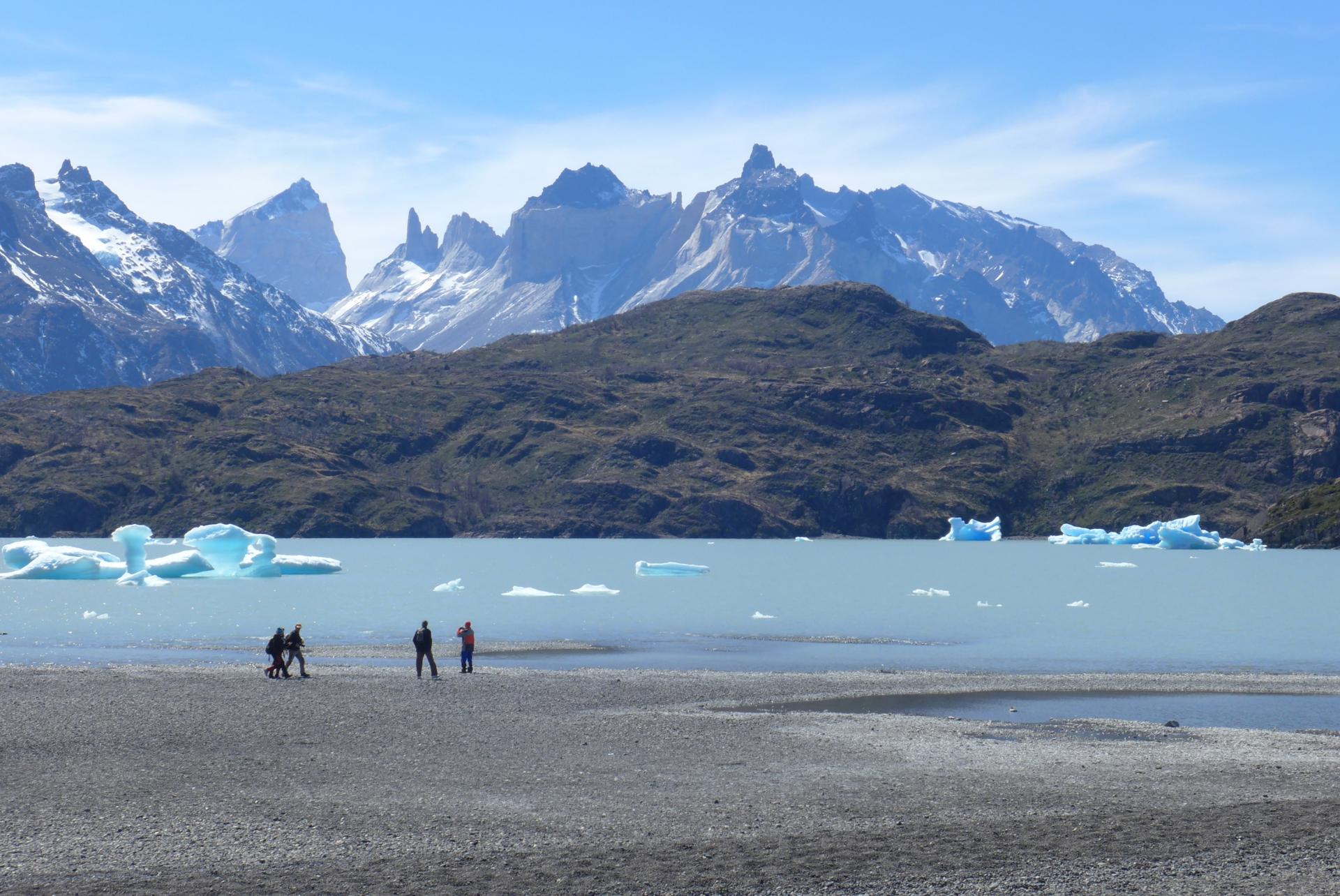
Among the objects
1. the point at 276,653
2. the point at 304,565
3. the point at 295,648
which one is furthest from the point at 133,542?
the point at 295,648

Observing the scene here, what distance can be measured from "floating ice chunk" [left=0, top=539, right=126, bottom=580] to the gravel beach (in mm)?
79906

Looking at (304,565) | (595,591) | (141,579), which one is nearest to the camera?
(141,579)

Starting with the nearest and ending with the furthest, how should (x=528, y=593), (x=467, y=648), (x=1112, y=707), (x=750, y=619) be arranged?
(x=1112, y=707) → (x=467, y=648) → (x=750, y=619) → (x=528, y=593)

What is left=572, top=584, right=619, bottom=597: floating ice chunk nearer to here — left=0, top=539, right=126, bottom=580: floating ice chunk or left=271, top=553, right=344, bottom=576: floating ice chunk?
left=271, top=553, right=344, bottom=576: floating ice chunk

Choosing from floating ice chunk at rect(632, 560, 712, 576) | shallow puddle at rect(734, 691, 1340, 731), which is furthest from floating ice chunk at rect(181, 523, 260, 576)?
shallow puddle at rect(734, 691, 1340, 731)

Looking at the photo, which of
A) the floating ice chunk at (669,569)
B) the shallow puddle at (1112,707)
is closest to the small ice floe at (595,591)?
the floating ice chunk at (669,569)

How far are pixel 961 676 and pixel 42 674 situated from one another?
36.2 meters

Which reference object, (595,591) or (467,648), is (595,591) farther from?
(467,648)

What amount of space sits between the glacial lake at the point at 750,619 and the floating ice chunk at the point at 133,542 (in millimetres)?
2486

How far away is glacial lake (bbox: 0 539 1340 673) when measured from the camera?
6372 centimetres

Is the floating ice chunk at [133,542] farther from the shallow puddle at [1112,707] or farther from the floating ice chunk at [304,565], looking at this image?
the shallow puddle at [1112,707]

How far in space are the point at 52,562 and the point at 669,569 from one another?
67.1 metres

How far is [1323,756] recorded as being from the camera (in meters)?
33.5

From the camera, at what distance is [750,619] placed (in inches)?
3649
